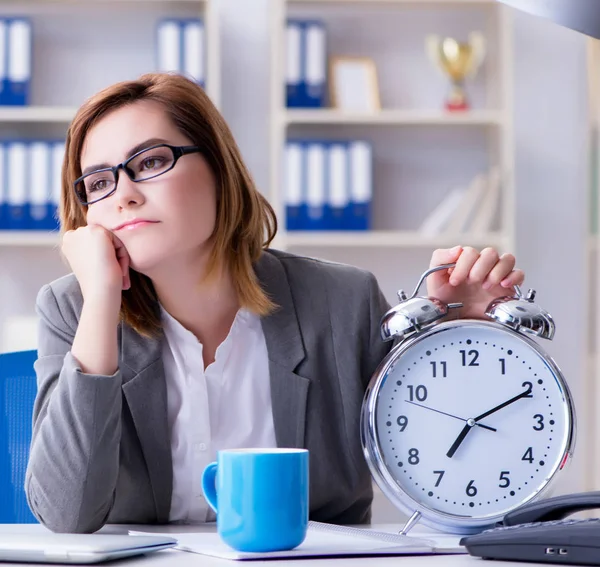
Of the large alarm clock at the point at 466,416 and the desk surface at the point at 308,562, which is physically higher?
the large alarm clock at the point at 466,416

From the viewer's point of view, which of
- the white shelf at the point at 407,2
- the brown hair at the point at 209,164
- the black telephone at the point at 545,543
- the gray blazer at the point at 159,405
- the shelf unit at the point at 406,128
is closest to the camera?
the black telephone at the point at 545,543

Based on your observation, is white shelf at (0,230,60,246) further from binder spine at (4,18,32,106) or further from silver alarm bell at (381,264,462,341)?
silver alarm bell at (381,264,462,341)

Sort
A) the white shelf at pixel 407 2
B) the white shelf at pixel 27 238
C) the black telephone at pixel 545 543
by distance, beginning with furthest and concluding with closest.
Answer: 1. the white shelf at pixel 407 2
2. the white shelf at pixel 27 238
3. the black telephone at pixel 545 543

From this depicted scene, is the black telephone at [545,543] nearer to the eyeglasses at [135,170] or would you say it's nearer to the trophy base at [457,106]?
the eyeglasses at [135,170]

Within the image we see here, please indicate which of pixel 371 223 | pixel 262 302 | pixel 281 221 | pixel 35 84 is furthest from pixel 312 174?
pixel 262 302

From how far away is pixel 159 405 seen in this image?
1389 millimetres

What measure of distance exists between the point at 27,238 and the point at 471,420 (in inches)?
98.7

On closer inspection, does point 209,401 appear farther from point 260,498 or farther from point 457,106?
point 457,106

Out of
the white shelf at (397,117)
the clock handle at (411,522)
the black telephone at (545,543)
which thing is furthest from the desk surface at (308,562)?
the white shelf at (397,117)

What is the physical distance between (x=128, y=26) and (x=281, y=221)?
1.05 m

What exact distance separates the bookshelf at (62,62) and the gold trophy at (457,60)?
2.89 feet

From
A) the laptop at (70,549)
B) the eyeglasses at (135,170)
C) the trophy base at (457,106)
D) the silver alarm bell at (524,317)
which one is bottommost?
the laptop at (70,549)

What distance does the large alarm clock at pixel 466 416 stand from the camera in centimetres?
112

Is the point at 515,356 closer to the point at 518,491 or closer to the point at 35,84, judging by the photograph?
the point at 518,491
